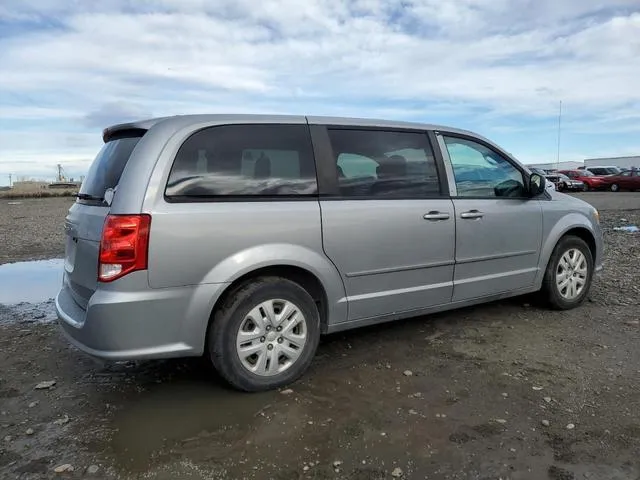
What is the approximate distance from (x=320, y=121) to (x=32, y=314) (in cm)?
369

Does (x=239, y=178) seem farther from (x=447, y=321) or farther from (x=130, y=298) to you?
(x=447, y=321)

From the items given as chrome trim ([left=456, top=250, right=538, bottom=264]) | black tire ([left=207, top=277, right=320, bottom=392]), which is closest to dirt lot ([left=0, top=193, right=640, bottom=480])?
black tire ([left=207, top=277, right=320, bottom=392])

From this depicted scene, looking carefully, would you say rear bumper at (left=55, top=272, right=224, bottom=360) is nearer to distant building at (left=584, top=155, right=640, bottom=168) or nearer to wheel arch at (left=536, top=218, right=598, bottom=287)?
wheel arch at (left=536, top=218, right=598, bottom=287)

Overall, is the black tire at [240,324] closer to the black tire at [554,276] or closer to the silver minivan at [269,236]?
the silver minivan at [269,236]

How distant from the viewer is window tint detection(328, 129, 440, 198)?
13.0 ft

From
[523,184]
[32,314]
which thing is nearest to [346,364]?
[523,184]

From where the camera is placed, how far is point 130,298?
10.3 feet

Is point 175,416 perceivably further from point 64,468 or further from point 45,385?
point 45,385

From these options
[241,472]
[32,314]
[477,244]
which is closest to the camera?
[241,472]

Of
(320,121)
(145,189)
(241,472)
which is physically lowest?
(241,472)

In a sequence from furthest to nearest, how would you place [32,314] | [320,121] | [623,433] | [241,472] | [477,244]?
1. [32,314]
2. [477,244]
3. [320,121]
4. [623,433]
5. [241,472]

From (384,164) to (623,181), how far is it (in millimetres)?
33281

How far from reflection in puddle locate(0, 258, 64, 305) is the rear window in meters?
2.91

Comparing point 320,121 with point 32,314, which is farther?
point 32,314
